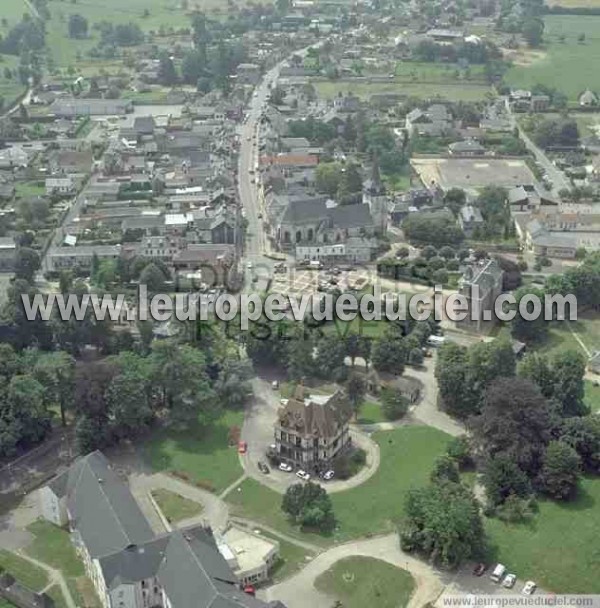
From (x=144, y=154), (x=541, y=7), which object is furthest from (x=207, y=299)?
(x=541, y=7)

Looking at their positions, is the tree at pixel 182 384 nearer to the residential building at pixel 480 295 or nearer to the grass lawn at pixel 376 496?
the grass lawn at pixel 376 496

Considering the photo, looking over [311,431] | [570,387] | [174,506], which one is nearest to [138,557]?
[174,506]

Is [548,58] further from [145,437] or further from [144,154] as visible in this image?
[145,437]

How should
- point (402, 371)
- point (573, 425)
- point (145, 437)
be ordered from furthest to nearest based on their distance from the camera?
point (402, 371) < point (145, 437) < point (573, 425)

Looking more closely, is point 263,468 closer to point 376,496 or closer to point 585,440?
point 376,496

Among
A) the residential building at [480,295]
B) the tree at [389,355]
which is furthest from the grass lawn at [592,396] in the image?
the tree at [389,355]

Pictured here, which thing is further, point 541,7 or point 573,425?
point 541,7

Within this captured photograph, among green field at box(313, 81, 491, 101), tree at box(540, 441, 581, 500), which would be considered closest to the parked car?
tree at box(540, 441, 581, 500)

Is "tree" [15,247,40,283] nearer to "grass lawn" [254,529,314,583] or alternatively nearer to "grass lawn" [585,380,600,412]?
"grass lawn" [254,529,314,583]
